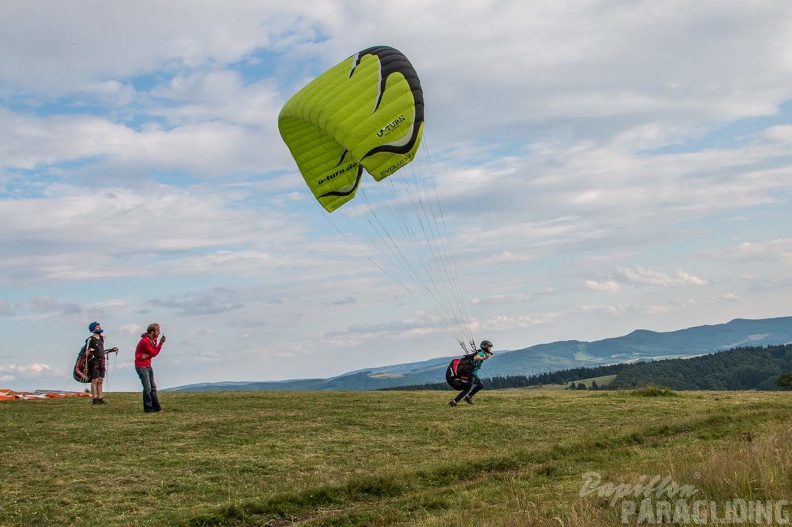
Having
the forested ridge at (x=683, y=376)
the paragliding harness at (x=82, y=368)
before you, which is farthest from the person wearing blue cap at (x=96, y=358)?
the forested ridge at (x=683, y=376)

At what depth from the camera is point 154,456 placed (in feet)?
40.4

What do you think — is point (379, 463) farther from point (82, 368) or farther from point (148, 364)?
point (82, 368)

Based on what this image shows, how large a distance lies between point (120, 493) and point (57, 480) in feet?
4.40

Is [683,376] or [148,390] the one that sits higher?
[148,390]

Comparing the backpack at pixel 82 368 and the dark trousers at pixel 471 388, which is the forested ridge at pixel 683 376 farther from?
the backpack at pixel 82 368

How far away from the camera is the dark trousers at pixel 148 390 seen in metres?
18.2

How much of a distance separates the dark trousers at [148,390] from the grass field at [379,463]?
727 mm

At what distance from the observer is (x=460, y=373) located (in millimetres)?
20969

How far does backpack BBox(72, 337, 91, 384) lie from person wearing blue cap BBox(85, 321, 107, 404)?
0.35 feet

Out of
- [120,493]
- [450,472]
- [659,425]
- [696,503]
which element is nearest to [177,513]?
[120,493]

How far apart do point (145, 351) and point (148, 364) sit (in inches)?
15.4

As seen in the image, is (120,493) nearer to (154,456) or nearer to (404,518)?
(154,456)
